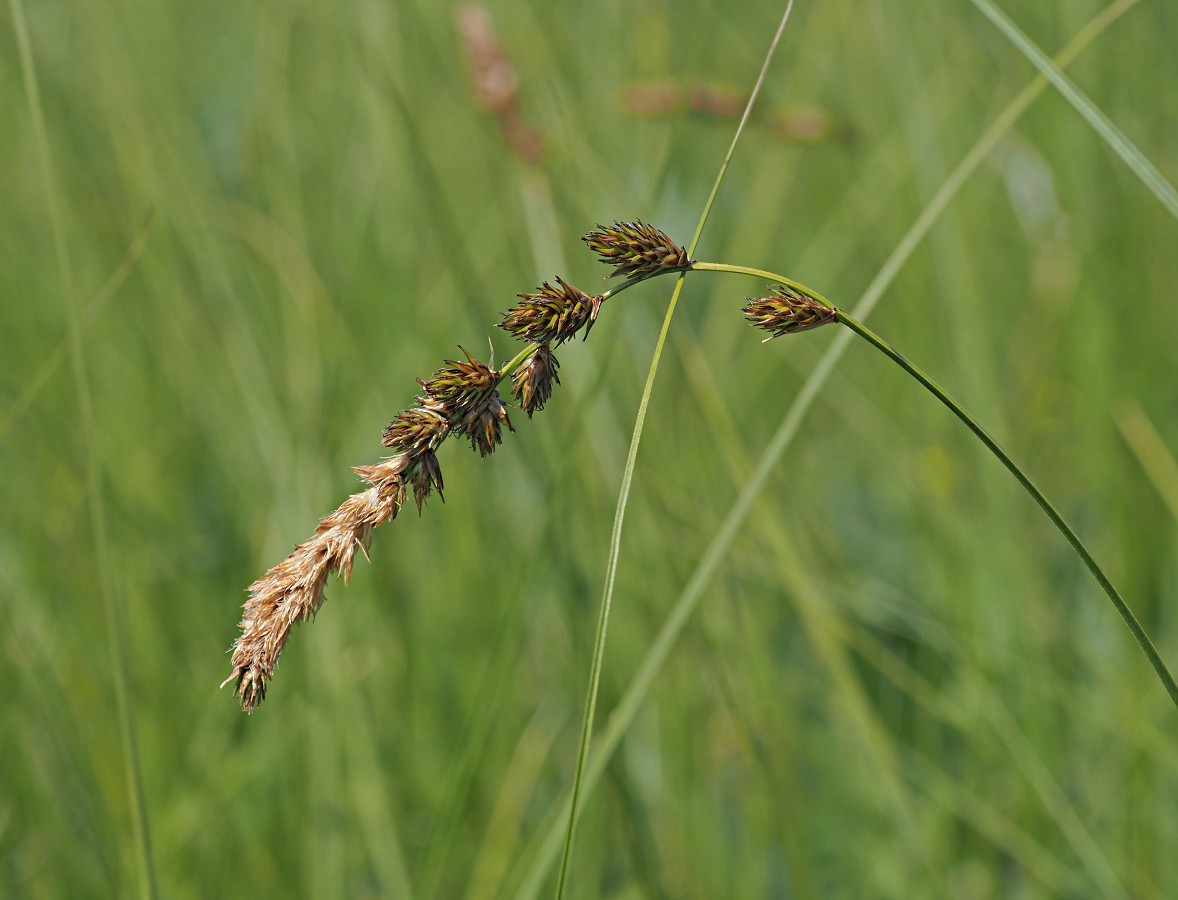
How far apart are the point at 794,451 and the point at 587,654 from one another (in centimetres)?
102

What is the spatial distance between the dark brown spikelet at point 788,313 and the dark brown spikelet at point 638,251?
5 centimetres

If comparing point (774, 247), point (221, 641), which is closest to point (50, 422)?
point (221, 641)


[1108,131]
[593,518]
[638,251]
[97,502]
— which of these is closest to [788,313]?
[638,251]

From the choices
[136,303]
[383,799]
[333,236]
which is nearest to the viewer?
[383,799]

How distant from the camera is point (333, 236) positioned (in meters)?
2.56

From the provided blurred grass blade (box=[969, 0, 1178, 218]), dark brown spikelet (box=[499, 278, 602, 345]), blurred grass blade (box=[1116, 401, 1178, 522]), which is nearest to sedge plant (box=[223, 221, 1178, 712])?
dark brown spikelet (box=[499, 278, 602, 345])

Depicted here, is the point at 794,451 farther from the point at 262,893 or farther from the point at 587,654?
the point at 262,893

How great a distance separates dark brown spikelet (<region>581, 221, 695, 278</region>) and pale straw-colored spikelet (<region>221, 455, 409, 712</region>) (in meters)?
0.14

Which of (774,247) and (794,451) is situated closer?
(794,451)

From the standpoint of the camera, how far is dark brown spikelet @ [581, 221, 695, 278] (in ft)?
1.70

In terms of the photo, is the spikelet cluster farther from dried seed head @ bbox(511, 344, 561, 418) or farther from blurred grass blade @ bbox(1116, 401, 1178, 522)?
blurred grass blade @ bbox(1116, 401, 1178, 522)

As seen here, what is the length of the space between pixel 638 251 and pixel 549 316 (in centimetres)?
6

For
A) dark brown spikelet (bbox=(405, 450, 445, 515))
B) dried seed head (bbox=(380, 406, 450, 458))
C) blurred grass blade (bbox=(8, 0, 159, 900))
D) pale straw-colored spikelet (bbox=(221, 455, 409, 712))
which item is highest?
blurred grass blade (bbox=(8, 0, 159, 900))

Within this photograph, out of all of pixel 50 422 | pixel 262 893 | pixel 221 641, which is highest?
pixel 50 422
